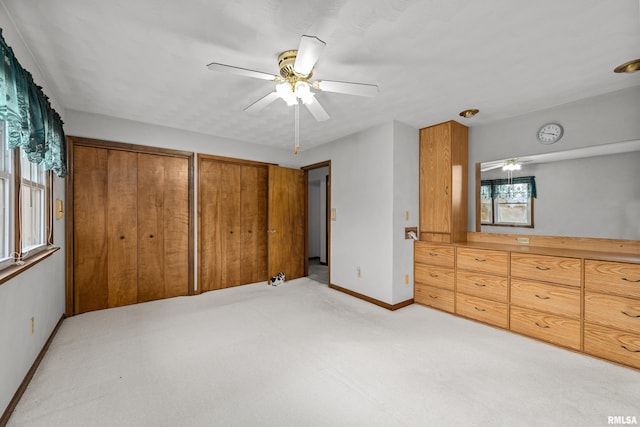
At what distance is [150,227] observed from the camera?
3629mm

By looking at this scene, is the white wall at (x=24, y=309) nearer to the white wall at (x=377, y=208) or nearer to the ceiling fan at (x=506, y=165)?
the white wall at (x=377, y=208)

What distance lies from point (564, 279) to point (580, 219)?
30.2 inches

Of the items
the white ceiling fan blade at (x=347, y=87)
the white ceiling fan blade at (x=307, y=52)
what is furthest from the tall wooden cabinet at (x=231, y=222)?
the white ceiling fan blade at (x=307, y=52)

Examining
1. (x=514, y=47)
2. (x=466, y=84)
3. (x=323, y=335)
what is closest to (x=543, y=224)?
(x=466, y=84)

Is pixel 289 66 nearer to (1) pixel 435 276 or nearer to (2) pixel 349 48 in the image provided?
(2) pixel 349 48

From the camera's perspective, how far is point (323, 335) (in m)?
2.66

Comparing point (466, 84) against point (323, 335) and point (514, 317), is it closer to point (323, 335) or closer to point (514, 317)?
point (514, 317)

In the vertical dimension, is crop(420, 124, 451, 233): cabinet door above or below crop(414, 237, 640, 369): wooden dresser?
above

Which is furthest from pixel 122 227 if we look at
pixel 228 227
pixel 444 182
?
pixel 444 182

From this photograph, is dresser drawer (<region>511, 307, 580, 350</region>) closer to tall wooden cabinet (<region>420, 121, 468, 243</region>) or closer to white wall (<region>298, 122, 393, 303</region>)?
tall wooden cabinet (<region>420, 121, 468, 243</region>)

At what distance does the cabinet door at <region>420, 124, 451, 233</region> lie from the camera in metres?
3.37

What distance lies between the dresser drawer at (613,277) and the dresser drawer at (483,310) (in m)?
0.76

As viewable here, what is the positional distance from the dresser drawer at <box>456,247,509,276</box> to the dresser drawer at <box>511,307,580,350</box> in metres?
0.42

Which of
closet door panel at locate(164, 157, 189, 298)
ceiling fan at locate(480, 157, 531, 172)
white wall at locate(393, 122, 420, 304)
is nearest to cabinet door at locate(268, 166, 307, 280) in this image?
closet door panel at locate(164, 157, 189, 298)
